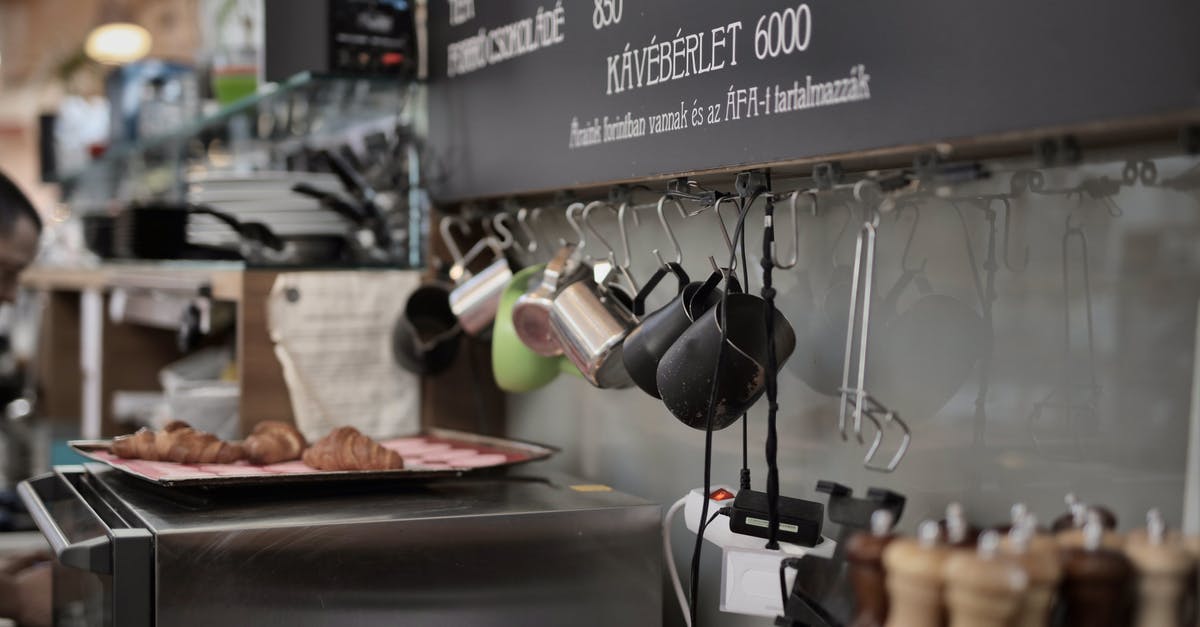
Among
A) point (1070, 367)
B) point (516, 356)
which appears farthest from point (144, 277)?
point (1070, 367)

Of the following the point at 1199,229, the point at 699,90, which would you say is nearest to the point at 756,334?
the point at 699,90

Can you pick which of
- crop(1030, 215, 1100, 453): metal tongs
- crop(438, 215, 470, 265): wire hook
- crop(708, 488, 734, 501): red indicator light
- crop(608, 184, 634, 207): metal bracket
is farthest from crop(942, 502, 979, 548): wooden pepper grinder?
crop(438, 215, 470, 265): wire hook

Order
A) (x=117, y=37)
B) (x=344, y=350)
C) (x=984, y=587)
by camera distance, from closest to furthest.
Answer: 1. (x=984, y=587)
2. (x=344, y=350)
3. (x=117, y=37)

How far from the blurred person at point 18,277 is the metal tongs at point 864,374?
125 centimetres

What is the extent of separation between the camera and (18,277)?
191 cm

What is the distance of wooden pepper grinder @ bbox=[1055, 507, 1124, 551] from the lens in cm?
84

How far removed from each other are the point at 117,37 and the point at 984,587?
391 cm

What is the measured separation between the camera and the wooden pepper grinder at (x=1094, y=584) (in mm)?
790

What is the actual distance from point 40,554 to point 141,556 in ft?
3.62

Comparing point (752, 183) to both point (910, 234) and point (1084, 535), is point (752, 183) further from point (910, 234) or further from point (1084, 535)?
point (1084, 535)

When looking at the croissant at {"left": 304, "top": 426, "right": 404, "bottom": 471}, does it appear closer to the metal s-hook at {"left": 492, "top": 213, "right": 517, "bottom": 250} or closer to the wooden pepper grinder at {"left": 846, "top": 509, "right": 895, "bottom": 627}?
the metal s-hook at {"left": 492, "top": 213, "right": 517, "bottom": 250}

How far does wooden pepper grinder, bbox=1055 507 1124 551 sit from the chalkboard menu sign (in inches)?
11.0

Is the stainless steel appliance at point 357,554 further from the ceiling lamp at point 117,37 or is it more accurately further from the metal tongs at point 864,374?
the ceiling lamp at point 117,37

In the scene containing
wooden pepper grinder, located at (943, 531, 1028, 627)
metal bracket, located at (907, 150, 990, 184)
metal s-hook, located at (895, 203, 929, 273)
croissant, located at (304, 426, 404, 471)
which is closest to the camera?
wooden pepper grinder, located at (943, 531, 1028, 627)
